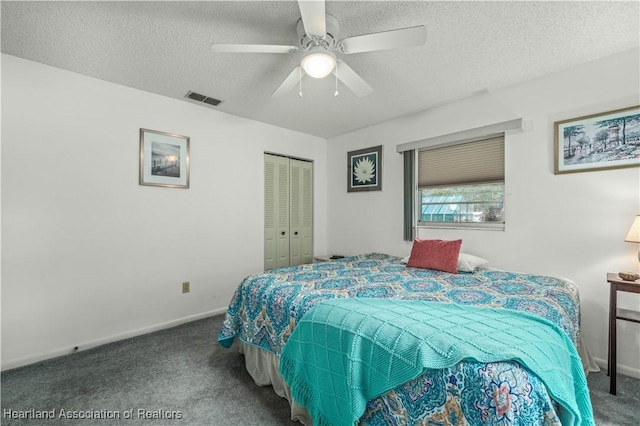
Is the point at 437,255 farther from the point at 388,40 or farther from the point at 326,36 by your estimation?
the point at 326,36

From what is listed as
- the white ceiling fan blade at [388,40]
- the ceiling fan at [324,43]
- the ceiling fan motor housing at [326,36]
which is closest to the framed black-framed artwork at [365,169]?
the ceiling fan at [324,43]

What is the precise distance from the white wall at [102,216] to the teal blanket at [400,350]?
1.57m

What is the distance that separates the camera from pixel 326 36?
182 centimetres

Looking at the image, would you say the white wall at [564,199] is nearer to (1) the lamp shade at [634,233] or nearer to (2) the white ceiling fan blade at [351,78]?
(1) the lamp shade at [634,233]

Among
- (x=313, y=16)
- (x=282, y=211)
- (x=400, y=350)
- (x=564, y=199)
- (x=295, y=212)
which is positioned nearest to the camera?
(x=400, y=350)

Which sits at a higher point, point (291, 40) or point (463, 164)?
point (291, 40)

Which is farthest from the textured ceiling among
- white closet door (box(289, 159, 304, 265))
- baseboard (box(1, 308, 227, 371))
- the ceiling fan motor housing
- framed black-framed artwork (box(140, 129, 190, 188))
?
baseboard (box(1, 308, 227, 371))

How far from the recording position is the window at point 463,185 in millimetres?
2885

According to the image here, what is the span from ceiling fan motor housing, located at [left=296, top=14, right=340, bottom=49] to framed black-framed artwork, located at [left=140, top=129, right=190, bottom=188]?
6.20 ft

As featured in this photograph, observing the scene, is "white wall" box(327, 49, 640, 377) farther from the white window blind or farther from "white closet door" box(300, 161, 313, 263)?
"white closet door" box(300, 161, 313, 263)

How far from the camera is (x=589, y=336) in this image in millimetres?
2285

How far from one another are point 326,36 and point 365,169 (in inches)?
91.3

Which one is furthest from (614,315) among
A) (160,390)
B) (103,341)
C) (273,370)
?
(103,341)

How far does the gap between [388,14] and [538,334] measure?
1903mm
